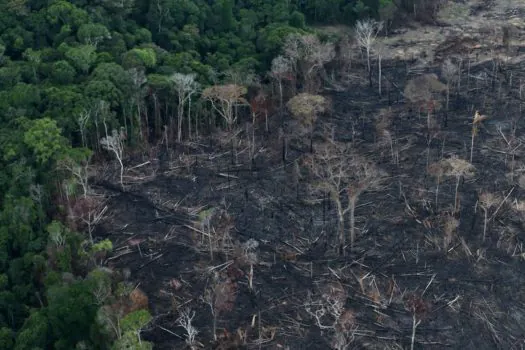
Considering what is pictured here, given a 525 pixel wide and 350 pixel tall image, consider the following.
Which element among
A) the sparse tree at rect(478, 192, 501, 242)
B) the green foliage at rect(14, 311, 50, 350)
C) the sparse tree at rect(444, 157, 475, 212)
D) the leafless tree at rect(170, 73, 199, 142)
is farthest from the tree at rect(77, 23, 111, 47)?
the sparse tree at rect(478, 192, 501, 242)

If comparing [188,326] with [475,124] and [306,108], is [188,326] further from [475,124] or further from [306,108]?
[475,124]

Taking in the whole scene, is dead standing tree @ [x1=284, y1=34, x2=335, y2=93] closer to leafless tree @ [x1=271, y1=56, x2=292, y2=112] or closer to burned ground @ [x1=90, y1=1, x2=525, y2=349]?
leafless tree @ [x1=271, y1=56, x2=292, y2=112]

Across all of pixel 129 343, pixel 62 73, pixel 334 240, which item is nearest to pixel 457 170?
pixel 334 240

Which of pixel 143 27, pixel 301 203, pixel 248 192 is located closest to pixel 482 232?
pixel 301 203

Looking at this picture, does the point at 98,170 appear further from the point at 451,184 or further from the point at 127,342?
the point at 451,184

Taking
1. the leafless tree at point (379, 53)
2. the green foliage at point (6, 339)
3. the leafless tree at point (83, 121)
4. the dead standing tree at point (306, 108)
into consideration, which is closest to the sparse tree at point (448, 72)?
the leafless tree at point (379, 53)

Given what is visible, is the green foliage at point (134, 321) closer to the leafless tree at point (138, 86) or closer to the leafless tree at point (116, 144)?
the leafless tree at point (116, 144)
